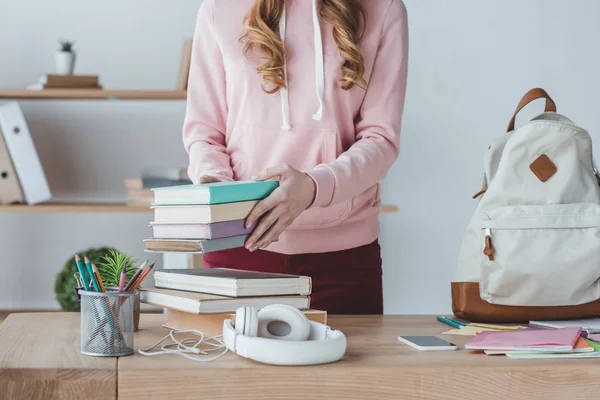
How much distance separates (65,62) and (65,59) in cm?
1

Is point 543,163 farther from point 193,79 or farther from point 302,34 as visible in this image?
point 193,79

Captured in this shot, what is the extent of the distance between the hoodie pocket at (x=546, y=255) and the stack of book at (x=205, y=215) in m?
0.42

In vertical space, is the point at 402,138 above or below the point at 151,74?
below

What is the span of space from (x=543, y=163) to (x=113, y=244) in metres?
2.09

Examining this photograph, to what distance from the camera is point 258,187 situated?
1153 millimetres

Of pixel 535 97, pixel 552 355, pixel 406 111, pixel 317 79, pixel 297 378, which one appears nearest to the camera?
pixel 297 378

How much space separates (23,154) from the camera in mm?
2744

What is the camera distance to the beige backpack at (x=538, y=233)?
1298mm

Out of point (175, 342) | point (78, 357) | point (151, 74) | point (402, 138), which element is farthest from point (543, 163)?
point (151, 74)

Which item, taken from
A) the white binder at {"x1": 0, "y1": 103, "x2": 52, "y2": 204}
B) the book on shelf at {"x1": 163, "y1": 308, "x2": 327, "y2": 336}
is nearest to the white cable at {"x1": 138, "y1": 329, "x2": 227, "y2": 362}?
the book on shelf at {"x1": 163, "y1": 308, "x2": 327, "y2": 336}

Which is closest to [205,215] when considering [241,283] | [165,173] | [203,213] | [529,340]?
[203,213]

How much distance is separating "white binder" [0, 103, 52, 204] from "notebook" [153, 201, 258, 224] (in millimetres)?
1747

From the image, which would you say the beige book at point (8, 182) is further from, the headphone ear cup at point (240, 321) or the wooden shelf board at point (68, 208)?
the headphone ear cup at point (240, 321)

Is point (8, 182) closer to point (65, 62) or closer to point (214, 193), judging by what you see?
point (65, 62)
